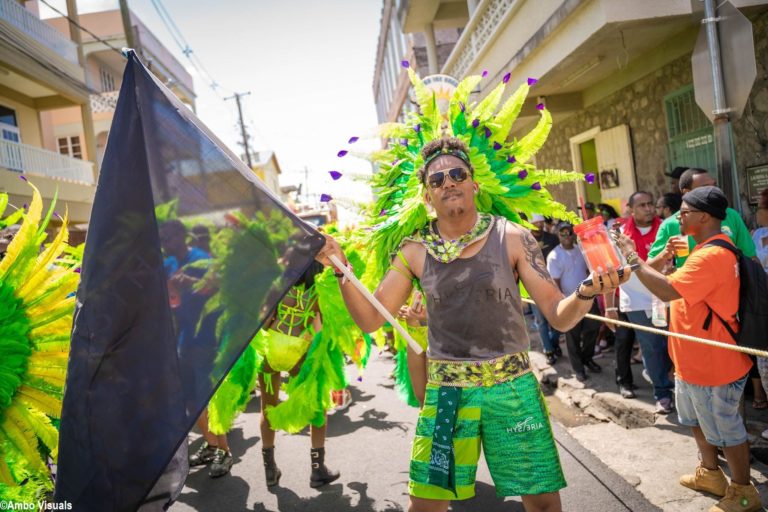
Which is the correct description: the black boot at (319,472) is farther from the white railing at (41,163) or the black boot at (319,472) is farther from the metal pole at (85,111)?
the metal pole at (85,111)

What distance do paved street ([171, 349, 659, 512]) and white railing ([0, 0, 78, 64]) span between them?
13.4m

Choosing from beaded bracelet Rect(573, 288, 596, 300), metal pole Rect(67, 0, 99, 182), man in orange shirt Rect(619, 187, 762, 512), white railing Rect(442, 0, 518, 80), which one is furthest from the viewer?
metal pole Rect(67, 0, 99, 182)

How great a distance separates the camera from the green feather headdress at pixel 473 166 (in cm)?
354

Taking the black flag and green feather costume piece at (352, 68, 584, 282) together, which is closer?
the black flag

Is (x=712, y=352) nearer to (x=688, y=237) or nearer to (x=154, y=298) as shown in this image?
(x=688, y=237)

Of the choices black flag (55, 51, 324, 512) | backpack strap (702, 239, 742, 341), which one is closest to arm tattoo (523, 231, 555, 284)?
black flag (55, 51, 324, 512)

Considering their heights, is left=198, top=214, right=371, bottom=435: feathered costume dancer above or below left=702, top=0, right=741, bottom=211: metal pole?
below

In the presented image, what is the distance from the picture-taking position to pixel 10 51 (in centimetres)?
1379

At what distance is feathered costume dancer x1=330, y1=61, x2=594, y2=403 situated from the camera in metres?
3.54

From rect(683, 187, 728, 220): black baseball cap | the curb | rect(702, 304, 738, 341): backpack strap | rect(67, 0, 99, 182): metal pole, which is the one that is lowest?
the curb

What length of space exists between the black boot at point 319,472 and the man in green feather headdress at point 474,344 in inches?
81.1

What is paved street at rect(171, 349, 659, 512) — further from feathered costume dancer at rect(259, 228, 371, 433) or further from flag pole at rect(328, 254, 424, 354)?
flag pole at rect(328, 254, 424, 354)

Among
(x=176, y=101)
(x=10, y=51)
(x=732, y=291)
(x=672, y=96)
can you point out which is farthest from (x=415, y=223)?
(x=10, y=51)

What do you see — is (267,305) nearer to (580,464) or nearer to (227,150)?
(227,150)
